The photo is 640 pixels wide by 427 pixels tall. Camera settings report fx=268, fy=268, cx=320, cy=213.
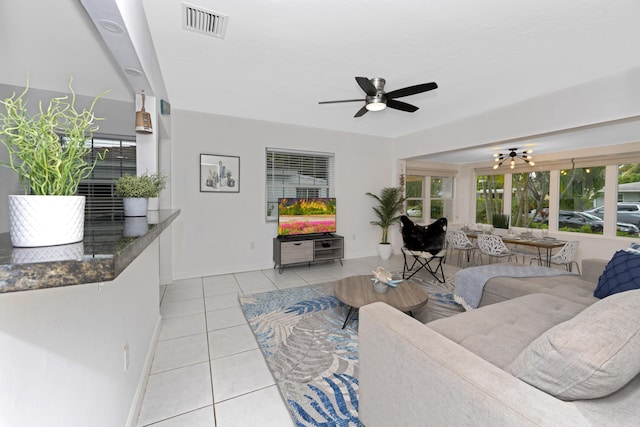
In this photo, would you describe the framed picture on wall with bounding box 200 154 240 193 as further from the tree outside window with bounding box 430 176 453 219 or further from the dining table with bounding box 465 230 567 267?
the tree outside window with bounding box 430 176 453 219

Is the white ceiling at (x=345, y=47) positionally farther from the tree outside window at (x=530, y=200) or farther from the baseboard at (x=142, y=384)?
the tree outside window at (x=530, y=200)

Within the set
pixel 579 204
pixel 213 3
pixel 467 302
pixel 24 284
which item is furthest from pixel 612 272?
pixel 579 204

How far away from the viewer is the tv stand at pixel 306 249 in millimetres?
4395

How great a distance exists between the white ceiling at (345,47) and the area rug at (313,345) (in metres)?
2.37

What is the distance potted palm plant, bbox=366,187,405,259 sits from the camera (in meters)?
5.51

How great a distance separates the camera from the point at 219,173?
4.25 meters

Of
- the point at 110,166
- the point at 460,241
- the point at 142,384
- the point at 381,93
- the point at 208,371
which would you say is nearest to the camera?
the point at 142,384

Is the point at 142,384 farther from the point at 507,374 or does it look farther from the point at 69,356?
the point at 507,374

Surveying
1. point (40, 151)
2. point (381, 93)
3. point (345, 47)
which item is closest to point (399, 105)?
point (381, 93)

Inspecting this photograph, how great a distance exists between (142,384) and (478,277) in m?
2.90

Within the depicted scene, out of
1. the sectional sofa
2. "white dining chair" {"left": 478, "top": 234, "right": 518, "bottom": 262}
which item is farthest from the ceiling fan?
"white dining chair" {"left": 478, "top": 234, "right": 518, "bottom": 262}

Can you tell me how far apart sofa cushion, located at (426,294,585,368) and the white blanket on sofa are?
630 millimetres

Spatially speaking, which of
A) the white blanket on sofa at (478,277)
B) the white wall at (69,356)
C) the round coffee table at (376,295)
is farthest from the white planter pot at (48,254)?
the white blanket on sofa at (478,277)

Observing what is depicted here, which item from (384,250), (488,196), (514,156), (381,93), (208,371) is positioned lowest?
(208,371)
